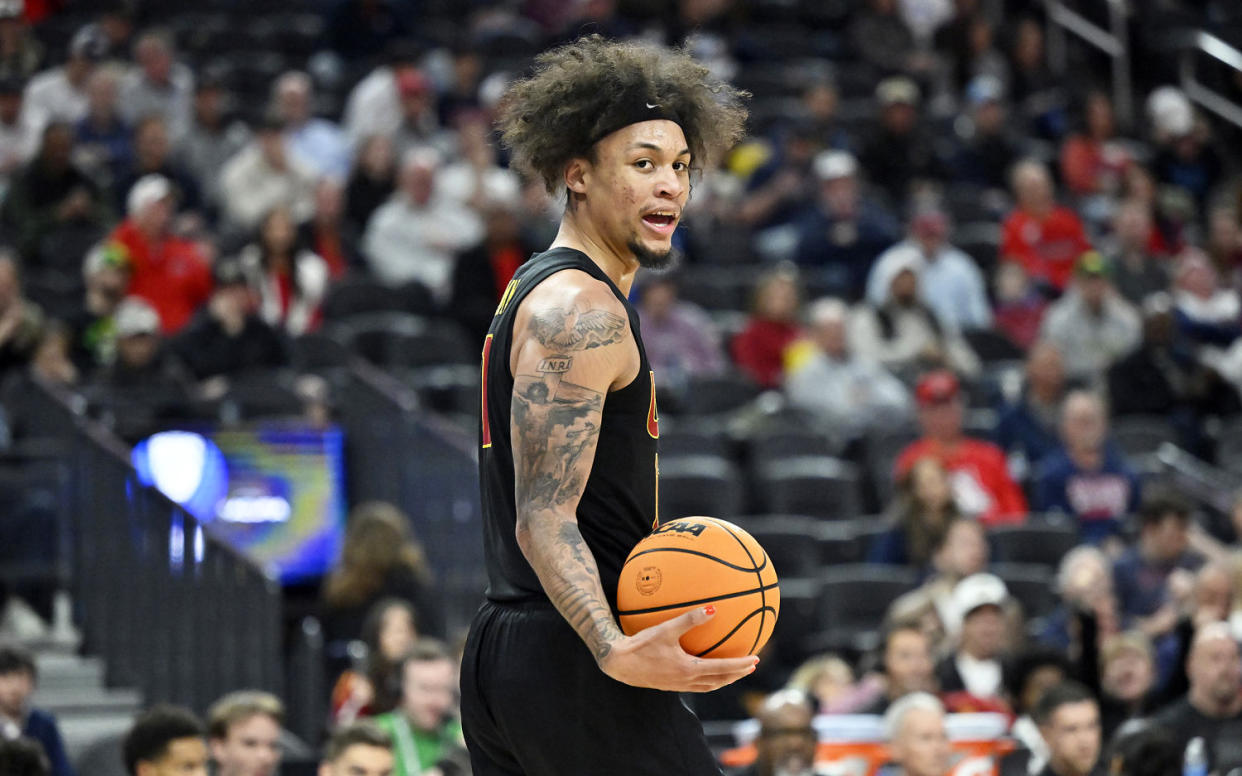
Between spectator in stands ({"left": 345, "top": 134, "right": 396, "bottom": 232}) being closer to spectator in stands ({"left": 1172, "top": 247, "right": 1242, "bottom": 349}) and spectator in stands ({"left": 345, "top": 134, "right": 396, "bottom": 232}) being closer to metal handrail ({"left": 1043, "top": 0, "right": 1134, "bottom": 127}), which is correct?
spectator in stands ({"left": 1172, "top": 247, "right": 1242, "bottom": 349})

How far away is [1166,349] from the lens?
12383mm

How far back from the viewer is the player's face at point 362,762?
20.2 feet

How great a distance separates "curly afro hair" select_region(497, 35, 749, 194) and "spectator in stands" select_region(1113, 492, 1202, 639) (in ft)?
22.0

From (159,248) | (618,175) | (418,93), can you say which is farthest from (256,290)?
(618,175)

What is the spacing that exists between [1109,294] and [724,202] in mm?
3013

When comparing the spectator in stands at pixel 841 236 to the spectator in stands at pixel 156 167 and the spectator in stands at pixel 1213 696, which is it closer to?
the spectator in stands at pixel 156 167

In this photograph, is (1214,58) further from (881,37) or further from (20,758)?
(20,758)

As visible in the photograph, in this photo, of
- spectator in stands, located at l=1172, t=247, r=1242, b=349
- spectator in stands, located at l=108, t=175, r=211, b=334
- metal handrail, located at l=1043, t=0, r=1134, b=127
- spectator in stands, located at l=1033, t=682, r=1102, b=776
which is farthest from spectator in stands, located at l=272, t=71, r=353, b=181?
spectator in stands, located at l=1033, t=682, r=1102, b=776

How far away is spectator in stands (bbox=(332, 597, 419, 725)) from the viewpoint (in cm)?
741

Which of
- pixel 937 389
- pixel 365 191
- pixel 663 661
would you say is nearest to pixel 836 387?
pixel 937 389

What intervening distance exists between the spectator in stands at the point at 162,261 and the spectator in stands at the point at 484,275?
5.36ft

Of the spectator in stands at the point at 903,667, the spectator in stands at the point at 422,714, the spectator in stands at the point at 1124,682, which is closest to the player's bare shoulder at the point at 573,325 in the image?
the spectator in stands at the point at 422,714

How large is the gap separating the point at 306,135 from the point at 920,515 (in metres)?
5.97

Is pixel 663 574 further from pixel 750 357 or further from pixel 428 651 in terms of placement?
pixel 750 357
